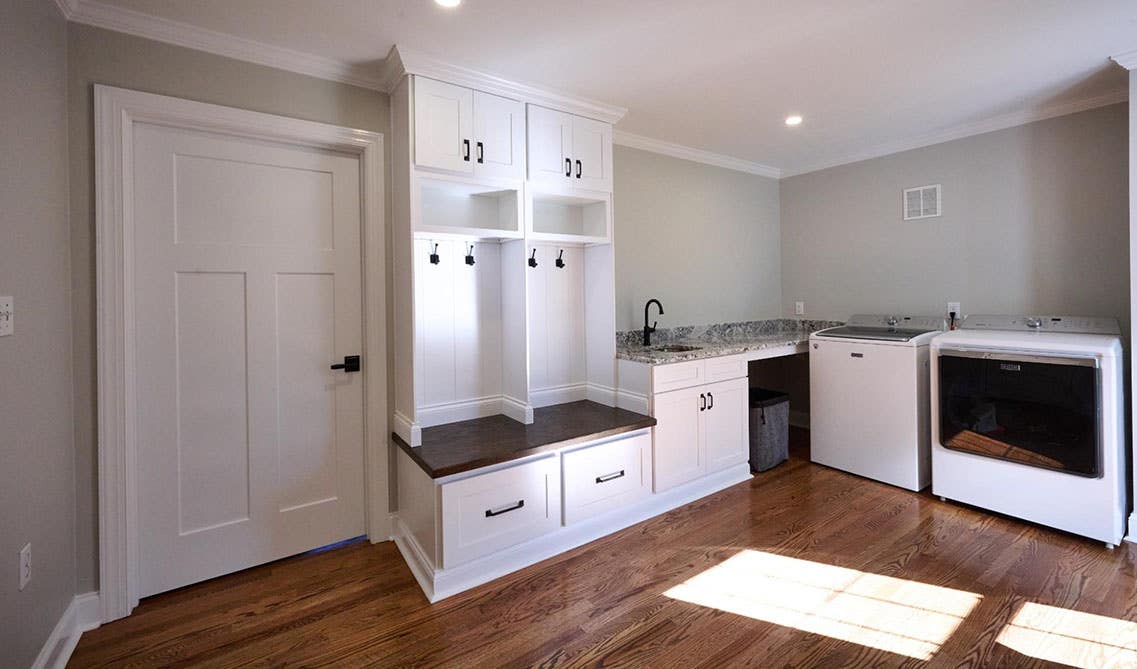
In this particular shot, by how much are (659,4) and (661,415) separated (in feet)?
6.36

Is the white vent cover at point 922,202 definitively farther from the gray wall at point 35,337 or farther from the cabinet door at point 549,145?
the gray wall at point 35,337

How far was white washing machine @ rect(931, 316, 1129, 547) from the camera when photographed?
234cm

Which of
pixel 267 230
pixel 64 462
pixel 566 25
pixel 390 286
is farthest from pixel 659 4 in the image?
pixel 64 462

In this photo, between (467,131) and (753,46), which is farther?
(467,131)

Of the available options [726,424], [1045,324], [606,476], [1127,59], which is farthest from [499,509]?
[1127,59]

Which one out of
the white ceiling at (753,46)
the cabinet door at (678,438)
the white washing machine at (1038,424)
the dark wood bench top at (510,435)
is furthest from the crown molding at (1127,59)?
the dark wood bench top at (510,435)

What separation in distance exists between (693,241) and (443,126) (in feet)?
7.20

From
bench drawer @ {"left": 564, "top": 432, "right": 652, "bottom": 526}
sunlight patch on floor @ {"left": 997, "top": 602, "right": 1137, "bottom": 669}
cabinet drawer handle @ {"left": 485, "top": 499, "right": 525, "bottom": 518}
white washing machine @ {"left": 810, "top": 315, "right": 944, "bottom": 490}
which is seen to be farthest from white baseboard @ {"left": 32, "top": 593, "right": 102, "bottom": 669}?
white washing machine @ {"left": 810, "top": 315, "right": 944, "bottom": 490}

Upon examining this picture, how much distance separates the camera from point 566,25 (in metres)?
2.00

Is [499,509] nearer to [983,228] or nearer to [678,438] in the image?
[678,438]

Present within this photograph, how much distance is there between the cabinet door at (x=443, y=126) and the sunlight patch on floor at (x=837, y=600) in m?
2.14

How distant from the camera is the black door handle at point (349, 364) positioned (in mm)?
2424

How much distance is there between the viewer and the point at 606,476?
2.56 metres

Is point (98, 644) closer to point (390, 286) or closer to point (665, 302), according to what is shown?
point (390, 286)
